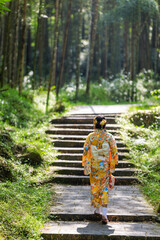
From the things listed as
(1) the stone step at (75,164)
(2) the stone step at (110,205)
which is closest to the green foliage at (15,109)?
(1) the stone step at (75,164)

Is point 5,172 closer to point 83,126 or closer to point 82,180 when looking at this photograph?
point 82,180

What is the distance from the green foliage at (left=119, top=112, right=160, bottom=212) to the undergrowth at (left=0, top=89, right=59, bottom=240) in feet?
6.64

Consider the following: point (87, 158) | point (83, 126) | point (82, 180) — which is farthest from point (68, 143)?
point (87, 158)

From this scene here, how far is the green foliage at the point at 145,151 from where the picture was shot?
257 inches

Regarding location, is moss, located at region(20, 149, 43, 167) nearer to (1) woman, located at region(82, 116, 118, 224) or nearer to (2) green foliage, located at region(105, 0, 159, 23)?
(1) woman, located at region(82, 116, 118, 224)

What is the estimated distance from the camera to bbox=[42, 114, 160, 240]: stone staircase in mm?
4664

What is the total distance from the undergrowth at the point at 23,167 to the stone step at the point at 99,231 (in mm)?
223

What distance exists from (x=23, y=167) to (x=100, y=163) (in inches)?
96.9

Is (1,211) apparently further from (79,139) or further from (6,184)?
(79,139)

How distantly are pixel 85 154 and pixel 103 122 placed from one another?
604 mm

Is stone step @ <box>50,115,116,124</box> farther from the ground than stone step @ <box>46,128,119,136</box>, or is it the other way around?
stone step @ <box>50,115,116,124</box>

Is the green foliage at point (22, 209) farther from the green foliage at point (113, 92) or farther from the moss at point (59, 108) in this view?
the green foliage at point (113, 92)

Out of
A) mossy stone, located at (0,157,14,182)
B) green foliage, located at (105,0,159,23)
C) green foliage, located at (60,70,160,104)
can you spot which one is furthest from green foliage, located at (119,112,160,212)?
green foliage, located at (105,0,159,23)

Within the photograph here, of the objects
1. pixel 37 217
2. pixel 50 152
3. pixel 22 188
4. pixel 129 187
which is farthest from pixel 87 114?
pixel 37 217
